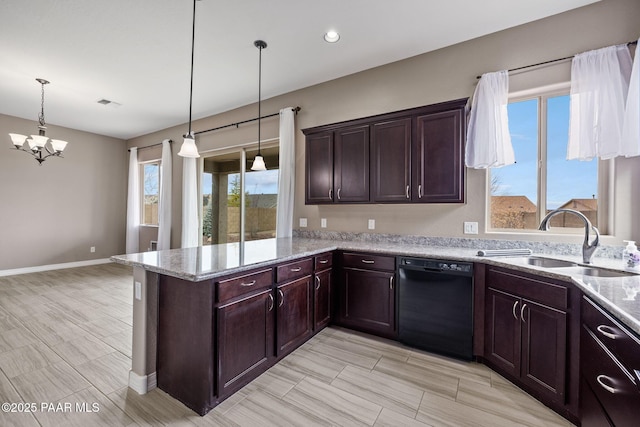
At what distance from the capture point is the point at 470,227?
110 inches

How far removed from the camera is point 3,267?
503 cm

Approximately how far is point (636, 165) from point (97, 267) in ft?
27.5

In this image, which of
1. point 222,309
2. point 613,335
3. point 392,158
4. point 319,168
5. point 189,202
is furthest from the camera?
point 189,202

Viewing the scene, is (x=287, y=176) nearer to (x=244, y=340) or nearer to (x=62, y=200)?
(x=244, y=340)

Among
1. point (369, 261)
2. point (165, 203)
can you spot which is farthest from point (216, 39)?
point (165, 203)

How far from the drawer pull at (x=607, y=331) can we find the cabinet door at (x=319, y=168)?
2367 mm

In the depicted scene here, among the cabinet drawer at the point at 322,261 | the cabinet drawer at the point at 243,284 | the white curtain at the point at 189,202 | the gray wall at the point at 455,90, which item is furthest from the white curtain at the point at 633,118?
the white curtain at the point at 189,202

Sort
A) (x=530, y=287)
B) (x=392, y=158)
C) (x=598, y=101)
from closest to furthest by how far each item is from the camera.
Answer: (x=530, y=287) → (x=598, y=101) → (x=392, y=158)

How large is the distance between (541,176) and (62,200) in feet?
26.6

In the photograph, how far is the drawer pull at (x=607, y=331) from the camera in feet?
3.81

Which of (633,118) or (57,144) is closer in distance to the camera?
(633,118)

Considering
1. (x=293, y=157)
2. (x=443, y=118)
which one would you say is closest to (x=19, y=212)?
(x=293, y=157)

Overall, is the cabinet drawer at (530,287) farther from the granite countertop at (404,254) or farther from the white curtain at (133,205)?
the white curtain at (133,205)

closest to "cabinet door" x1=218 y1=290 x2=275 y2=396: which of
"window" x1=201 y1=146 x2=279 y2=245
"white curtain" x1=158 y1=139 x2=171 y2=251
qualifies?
"window" x1=201 y1=146 x2=279 y2=245
